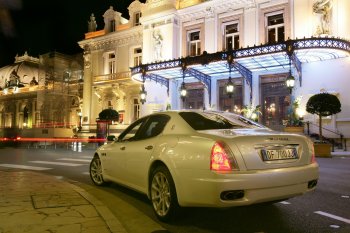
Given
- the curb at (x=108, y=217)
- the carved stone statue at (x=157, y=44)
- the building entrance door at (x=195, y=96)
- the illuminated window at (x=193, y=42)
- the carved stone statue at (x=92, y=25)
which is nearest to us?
the curb at (x=108, y=217)

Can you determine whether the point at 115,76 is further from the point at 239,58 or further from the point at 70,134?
the point at 239,58

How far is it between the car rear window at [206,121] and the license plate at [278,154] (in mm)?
856

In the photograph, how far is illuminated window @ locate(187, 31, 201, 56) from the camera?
27.4 meters

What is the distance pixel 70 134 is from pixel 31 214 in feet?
109

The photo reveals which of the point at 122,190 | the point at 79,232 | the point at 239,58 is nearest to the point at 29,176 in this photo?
the point at 122,190

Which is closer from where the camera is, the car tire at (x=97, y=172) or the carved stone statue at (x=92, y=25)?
the car tire at (x=97, y=172)

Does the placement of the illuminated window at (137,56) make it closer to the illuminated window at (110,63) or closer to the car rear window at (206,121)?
the illuminated window at (110,63)

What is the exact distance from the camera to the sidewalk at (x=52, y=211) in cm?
424

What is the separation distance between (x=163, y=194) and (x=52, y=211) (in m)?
1.72

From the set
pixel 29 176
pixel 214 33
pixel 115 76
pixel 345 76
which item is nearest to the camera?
pixel 29 176

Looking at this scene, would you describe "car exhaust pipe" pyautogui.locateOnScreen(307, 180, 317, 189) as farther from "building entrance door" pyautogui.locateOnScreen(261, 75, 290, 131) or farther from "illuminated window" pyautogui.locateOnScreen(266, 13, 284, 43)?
"illuminated window" pyautogui.locateOnScreen(266, 13, 284, 43)

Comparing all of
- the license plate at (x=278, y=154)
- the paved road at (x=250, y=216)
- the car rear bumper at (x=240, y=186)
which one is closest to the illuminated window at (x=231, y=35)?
the paved road at (x=250, y=216)

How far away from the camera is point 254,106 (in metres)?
23.7

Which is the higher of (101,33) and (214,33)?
(101,33)
